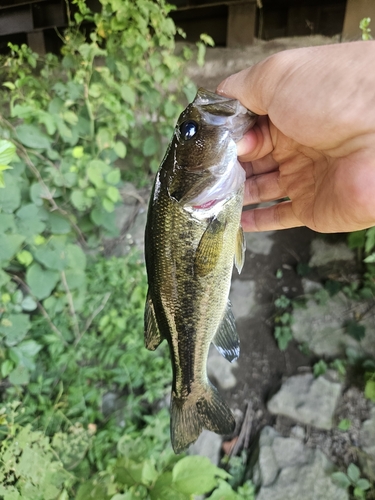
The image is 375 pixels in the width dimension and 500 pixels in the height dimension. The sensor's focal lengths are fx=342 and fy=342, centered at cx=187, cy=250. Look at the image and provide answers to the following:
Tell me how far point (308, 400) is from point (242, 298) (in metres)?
0.91

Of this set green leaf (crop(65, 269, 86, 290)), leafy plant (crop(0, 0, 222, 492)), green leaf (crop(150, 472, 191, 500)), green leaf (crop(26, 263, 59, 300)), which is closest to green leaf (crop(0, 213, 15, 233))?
leafy plant (crop(0, 0, 222, 492))

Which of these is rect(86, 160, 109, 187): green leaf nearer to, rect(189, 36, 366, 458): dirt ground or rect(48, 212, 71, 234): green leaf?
rect(48, 212, 71, 234): green leaf

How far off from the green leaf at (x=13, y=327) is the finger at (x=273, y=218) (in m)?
1.37

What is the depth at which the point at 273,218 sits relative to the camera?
5.49 ft

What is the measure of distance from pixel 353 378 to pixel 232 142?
2.06 meters

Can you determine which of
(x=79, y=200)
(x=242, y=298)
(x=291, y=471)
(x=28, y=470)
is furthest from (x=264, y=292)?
(x=28, y=470)

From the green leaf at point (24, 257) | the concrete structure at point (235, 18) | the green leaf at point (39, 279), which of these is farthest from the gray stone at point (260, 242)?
the green leaf at point (24, 257)

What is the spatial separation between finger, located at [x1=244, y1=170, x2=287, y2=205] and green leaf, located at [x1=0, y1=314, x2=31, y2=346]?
1.44 meters

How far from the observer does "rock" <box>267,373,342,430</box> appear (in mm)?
2320

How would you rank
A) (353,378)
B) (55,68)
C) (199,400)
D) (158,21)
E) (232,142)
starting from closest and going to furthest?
(232,142) → (199,400) → (158,21) → (353,378) → (55,68)

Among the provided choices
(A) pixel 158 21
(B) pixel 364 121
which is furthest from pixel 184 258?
(A) pixel 158 21

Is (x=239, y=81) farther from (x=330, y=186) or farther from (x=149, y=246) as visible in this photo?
(x=149, y=246)

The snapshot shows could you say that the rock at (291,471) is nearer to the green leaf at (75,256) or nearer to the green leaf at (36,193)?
the green leaf at (75,256)

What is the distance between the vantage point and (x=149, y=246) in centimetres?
122
